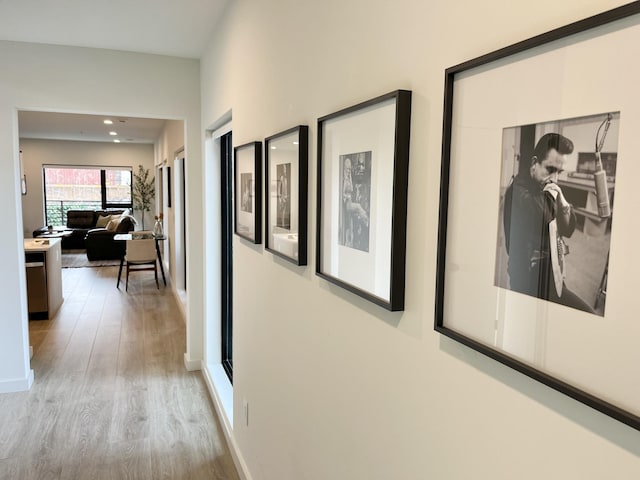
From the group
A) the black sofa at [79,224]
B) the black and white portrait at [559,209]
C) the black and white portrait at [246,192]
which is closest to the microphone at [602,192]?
the black and white portrait at [559,209]

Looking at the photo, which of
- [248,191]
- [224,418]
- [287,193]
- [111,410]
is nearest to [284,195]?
[287,193]

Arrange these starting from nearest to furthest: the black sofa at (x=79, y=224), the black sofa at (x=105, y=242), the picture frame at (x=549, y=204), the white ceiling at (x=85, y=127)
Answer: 1. the picture frame at (x=549, y=204)
2. the white ceiling at (x=85, y=127)
3. the black sofa at (x=105, y=242)
4. the black sofa at (x=79, y=224)

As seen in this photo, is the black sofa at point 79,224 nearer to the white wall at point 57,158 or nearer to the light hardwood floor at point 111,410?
the white wall at point 57,158

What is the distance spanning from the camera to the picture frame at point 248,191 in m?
2.01

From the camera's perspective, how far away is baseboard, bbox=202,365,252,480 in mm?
2498

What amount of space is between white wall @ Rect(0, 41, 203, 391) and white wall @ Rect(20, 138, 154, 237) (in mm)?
8163

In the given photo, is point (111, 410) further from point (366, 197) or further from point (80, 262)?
point (80, 262)

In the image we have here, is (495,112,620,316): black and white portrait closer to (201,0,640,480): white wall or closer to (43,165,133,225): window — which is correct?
(201,0,640,480): white wall

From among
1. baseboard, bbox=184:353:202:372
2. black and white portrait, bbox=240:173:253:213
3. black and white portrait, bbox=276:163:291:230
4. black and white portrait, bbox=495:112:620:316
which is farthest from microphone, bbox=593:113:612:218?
baseboard, bbox=184:353:202:372

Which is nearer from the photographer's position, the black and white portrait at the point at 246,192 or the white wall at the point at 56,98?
the black and white portrait at the point at 246,192

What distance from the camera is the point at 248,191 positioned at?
220 centimetres

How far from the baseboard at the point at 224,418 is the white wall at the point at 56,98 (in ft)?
4.47

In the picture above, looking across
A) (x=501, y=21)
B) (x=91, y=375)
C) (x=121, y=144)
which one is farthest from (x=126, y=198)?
(x=501, y=21)

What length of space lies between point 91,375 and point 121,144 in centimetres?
849
